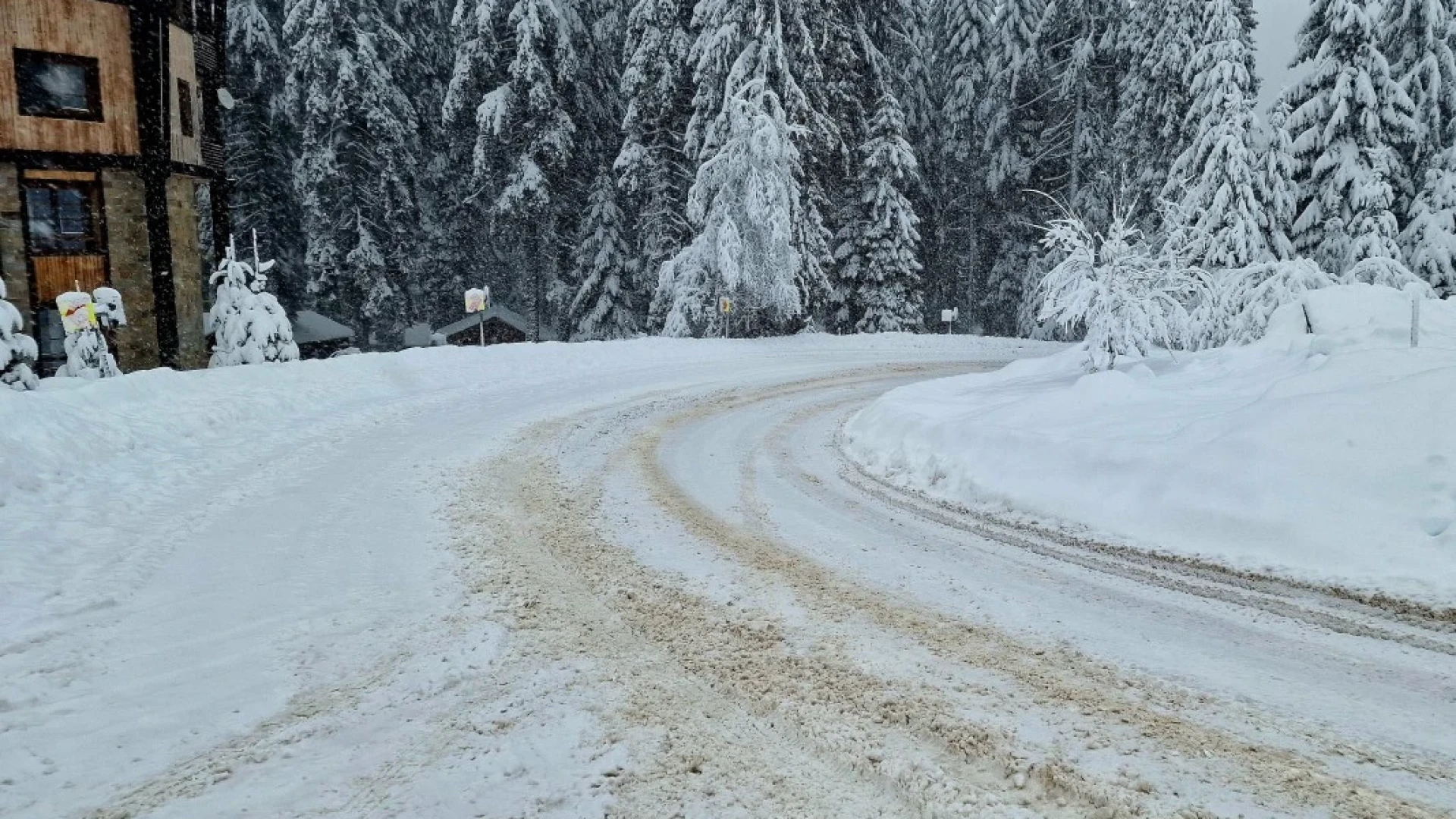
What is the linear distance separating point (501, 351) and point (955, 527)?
12593 millimetres

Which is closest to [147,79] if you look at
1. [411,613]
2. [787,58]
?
[787,58]

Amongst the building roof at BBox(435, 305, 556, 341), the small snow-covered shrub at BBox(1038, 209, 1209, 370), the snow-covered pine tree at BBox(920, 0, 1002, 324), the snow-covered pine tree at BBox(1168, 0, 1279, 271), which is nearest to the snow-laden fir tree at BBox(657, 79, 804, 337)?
the snow-covered pine tree at BBox(1168, 0, 1279, 271)

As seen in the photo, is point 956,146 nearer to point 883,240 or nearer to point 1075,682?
point 883,240

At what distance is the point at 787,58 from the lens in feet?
82.1

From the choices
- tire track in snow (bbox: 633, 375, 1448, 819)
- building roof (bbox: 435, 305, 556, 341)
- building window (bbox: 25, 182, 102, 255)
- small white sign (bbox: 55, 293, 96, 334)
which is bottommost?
tire track in snow (bbox: 633, 375, 1448, 819)

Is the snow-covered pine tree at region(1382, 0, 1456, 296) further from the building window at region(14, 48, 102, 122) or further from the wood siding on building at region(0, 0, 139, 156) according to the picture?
the building window at region(14, 48, 102, 122)

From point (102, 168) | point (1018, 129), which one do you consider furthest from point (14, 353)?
point (1018, 129)

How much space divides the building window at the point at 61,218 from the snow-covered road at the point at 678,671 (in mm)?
17175

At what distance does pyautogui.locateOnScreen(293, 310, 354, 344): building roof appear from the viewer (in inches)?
1225

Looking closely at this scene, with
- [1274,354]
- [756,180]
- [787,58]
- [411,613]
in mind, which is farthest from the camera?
[787,58]

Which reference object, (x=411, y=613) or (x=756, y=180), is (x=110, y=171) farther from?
(x=411, y=613)

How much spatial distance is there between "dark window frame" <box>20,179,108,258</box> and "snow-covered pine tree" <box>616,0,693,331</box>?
48.0 feet

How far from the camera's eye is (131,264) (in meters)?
19.6

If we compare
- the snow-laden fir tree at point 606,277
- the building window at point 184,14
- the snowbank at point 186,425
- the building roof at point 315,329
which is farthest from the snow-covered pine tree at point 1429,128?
the building roof at point 315,329
